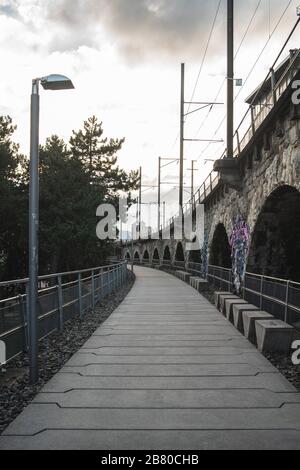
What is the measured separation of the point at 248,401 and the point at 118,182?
4171 centimetres

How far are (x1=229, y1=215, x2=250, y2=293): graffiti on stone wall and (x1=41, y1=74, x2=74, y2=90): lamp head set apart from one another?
9704 millimetres

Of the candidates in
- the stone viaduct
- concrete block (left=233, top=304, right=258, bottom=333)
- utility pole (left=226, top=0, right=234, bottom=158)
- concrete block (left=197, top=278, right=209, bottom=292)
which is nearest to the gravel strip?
concrete block (left=233, top=304, right=258, bottom=333)

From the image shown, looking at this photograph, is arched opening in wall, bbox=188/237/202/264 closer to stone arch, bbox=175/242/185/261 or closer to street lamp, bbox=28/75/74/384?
stone arch, bbox=175/242/185/261

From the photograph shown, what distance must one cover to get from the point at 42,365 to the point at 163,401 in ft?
7.52

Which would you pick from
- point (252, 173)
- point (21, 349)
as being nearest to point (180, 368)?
point (21, 349)

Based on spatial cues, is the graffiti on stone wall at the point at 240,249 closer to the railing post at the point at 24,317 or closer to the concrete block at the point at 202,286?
the concrete block at the point at 202,286

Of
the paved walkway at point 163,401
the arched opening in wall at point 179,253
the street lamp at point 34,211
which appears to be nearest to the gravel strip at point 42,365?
the paved walkway at point 163,401

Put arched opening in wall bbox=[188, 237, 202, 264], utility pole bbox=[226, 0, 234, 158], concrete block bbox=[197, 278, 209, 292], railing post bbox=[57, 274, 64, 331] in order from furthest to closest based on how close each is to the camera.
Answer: arched opening in wall bbox=[188, 237, 202, 264] < concrete block bbox=[197, 278, 209, 292] < utility pole bbox=[226, 0, 234, 158] < railing post bbox=[57, 274, 64, 331]

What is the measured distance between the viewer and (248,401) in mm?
4887

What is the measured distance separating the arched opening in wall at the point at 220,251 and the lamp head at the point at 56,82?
18.2m

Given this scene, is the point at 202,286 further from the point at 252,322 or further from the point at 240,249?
the point at 252,322

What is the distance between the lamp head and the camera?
18.5 ft

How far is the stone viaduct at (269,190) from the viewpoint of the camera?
9.52m

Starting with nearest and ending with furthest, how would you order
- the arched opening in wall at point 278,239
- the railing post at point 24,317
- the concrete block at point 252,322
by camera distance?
the railing post at point 24,317, the concrete block at point 252,322, the arched opening in wall at point 278,239
